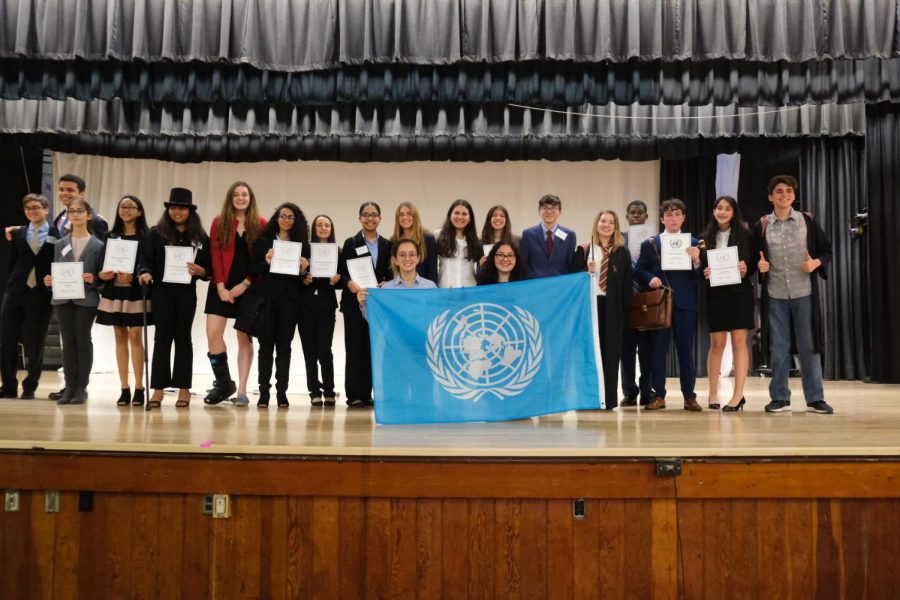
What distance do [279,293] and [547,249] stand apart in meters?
1.92

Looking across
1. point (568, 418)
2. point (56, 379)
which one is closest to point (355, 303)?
point (568, 418)

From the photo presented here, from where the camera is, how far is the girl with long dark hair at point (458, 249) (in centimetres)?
545

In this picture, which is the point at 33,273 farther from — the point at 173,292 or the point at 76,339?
the point at 173,292

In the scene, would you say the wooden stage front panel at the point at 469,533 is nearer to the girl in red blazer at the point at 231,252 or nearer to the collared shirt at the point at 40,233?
the girl in red blazer at the point at 231,252

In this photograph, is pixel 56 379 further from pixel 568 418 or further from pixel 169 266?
pixel 568 418

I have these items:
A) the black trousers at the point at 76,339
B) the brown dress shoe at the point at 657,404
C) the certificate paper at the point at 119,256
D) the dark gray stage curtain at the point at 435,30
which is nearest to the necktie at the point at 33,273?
the black trousers at the point at 76,339

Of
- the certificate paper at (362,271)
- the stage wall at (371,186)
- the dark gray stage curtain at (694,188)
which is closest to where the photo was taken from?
the certificate paper at (362,271)

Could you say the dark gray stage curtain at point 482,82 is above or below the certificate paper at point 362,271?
above

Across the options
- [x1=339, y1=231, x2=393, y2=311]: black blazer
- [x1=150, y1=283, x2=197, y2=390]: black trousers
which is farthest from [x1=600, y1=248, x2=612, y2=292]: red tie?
[x1=150, y1=283, x2=197, y2=390]: black trousers

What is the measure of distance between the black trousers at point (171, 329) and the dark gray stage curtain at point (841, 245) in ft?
25.3

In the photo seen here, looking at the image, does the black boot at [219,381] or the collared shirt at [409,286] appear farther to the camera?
the black boot at [219,381]

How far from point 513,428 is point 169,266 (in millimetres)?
2603

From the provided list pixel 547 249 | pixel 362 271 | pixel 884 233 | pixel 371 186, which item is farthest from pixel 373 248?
pixel 884 233

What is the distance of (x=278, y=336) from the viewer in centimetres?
553
